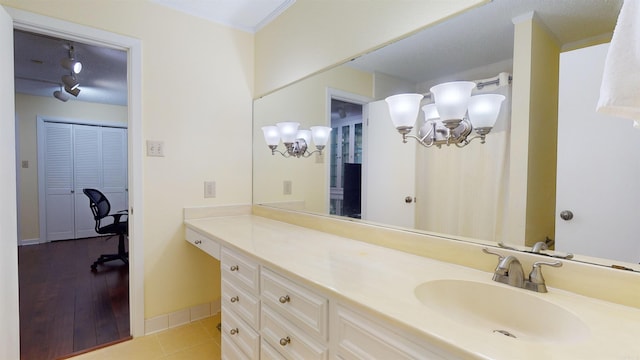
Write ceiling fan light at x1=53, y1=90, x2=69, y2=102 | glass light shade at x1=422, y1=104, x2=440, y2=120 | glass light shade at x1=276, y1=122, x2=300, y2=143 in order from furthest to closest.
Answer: ceiling fan light at x1=53, y1=90, x2=69, y2=102, glass light shade at x1=276, y1=122, x2=300, y2=143, glass light shade at x1=422, y1=104, x2=440, y2=120

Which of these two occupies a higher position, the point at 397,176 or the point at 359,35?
the point at 359,35

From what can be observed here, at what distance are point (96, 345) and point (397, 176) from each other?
2.14m

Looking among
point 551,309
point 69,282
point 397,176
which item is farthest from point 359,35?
point 69,282

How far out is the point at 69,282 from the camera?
294cm

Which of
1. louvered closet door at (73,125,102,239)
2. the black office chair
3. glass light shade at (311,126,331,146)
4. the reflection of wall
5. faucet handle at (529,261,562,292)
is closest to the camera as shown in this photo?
faucet handle at (529,261,562,292)

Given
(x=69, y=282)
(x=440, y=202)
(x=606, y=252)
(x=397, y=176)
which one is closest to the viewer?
(x=606, y=252)

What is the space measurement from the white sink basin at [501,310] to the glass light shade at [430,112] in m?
0.68

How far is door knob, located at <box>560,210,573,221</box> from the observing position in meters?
0.95

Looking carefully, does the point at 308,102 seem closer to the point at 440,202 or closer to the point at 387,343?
the point at 440,202

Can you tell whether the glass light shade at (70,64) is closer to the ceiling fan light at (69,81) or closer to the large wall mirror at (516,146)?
the ceiling fan light at (69,81)

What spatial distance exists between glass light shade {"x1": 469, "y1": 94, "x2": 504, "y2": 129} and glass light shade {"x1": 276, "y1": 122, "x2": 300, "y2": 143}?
1229 millimetres

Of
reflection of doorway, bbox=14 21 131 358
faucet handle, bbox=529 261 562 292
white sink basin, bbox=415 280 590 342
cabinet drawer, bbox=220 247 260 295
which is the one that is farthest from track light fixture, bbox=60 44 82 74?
faucet handle, bbox=529 261 562 292

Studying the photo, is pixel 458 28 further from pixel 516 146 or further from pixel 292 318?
pixel 292 318

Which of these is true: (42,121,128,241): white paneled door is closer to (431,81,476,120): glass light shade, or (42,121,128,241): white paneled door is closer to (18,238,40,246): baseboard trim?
(18,238,40,246): baseboard trim
